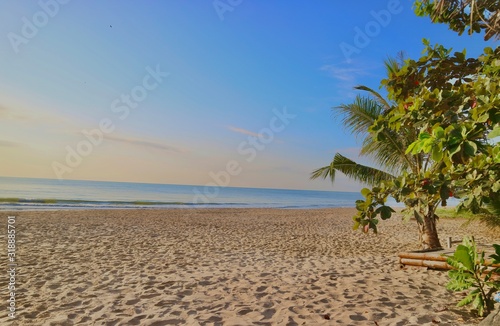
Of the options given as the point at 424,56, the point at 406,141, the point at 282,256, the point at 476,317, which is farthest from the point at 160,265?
the point at 406,141

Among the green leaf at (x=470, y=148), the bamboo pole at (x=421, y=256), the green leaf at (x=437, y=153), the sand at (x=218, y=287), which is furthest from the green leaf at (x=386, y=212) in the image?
the bamboo pole at (x=421, y=256)

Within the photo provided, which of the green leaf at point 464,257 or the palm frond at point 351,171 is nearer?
the green leaf at point 464,257

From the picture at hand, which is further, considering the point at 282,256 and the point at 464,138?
the point at 282,256

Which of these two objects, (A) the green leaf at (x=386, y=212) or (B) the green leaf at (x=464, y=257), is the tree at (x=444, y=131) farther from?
(B) the green leaf at (x=464, y=257)

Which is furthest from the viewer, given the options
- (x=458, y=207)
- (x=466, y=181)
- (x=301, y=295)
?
(x=301, y=295)

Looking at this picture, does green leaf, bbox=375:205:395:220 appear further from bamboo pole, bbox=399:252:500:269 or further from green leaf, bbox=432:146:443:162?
bamboo pole, bbox=399:252:500:269

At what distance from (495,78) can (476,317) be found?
101 inches

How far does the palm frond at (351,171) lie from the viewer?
8.83 m

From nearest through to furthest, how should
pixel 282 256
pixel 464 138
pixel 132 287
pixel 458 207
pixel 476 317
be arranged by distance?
pixel 464 138, pixel 458 207, pixel 476 317, pixel 132 287, pixel 282 256

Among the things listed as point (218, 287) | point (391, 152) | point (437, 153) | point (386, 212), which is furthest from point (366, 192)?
point (391, 152)

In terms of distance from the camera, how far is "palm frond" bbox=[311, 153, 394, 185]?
29.0 feet

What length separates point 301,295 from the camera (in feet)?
13.8

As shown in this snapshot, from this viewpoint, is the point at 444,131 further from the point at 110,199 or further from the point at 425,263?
the point at 110,199

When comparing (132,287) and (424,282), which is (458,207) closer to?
(424,282)
